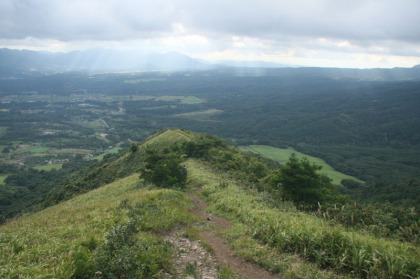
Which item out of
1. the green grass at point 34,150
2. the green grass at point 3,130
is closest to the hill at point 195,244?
the green grass at point 34,150

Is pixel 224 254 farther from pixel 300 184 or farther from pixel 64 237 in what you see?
pixel 300 184

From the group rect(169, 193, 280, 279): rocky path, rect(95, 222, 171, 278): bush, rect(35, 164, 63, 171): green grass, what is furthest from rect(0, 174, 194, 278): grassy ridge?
rect(35, 164, 63, 171): green grass

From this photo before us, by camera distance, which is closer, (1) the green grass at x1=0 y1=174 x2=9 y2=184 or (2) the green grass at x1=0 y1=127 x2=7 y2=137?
(1) the green grass at x1=0 y1=174 x2=9 y2=184

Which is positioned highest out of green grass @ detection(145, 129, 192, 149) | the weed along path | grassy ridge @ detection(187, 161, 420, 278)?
grassy ridge @ detection(187, 161, 420, 278)

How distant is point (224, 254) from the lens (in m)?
7.36

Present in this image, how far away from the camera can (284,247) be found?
7129mm

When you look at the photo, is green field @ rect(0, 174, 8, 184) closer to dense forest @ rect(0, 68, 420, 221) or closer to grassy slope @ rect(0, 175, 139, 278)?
dense forest @ rect(0, 68, 420, 221)

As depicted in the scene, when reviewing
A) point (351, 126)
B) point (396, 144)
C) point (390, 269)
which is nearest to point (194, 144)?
point (390, 269)

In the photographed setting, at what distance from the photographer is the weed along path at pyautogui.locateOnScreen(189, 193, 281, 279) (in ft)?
20.3

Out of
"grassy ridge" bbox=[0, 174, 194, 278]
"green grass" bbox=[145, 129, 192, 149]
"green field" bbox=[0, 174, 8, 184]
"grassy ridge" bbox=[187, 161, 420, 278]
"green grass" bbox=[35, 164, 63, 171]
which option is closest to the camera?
"grassy ridge" bbox=[0, 174, 194, 278]

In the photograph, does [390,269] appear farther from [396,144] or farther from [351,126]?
[351,126]

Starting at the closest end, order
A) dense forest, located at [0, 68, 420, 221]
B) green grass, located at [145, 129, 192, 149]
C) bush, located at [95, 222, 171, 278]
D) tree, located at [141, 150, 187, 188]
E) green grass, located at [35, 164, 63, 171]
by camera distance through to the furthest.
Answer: bush, located at [95, 222, 171, 278]
tree, located at [141, 150, 187, 188]
green grass, located at [145, 129, 192, 149]
green grass, located at [35, 164, 63, 171]
dense forest, located at [0, 68, 420, 221]

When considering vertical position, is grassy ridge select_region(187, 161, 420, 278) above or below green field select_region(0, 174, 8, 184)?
above

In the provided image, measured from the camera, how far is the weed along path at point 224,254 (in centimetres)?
620
